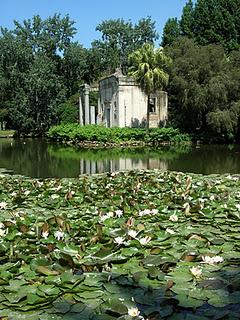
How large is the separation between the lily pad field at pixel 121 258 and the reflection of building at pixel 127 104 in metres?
27.7

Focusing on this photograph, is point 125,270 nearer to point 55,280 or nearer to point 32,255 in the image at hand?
point 55,280

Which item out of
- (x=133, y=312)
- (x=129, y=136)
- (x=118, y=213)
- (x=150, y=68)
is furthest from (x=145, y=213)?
(x=150, y=68)

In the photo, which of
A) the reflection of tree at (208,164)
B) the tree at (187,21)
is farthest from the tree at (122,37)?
the reflection of tree at (208,164)

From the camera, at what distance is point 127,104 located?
33.5m

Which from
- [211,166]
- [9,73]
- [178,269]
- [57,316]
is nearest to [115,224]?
[178,269]

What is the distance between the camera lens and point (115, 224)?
454cm

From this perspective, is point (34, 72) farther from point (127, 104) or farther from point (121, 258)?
point (121, 258)

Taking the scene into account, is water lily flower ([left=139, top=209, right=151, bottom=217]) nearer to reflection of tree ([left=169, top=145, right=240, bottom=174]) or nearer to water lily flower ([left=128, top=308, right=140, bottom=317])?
water lily flower ([left=128, top=308, right=140, bottom=317])

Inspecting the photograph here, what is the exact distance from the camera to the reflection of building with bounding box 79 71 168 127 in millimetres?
33219

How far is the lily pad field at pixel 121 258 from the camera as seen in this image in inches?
109

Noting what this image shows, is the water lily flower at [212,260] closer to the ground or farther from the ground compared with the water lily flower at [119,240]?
closer to the ground

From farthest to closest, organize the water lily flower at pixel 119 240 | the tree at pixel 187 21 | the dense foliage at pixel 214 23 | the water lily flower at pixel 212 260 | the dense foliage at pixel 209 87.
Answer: the tree at pixel 187 21 → the dense foliage at pixel 214 23 → the dense foliage at pixel 209 87 → the water lily flower at pixel 119 240 → the water lily flower at pixel 212 260

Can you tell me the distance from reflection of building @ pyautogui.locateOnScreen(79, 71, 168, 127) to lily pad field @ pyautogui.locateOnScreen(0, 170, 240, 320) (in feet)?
90.9

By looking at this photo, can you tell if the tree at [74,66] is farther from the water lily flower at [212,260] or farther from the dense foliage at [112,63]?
the water lily flower at [212,260]
